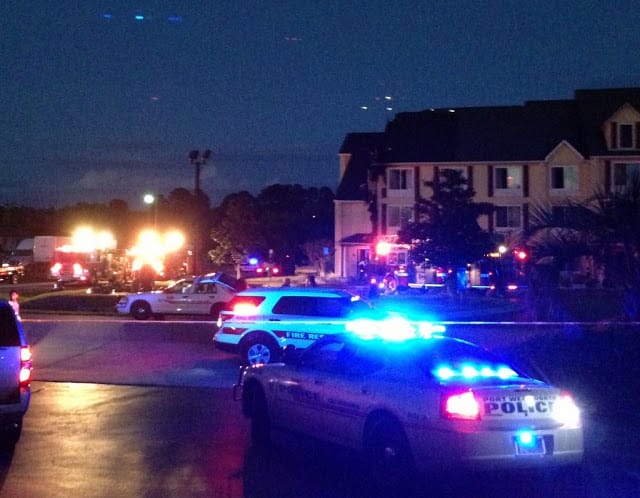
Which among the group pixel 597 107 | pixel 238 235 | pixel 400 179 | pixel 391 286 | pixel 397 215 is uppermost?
pixel 597 107

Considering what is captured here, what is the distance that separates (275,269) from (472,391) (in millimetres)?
56155

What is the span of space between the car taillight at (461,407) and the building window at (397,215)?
165ft

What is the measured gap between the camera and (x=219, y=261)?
67.5 metres

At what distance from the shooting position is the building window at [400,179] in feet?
195

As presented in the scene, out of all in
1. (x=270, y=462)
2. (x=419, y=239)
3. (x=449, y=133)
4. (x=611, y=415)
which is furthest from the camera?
(x=449, y=133)

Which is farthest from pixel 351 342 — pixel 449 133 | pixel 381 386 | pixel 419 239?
pixel 449 133

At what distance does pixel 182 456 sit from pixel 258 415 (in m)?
1.23

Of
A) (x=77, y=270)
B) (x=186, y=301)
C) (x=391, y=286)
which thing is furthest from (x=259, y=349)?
(x=77, y=270)

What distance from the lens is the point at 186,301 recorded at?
30953 mm

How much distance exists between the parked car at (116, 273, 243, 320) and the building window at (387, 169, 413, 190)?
2966 centimetres

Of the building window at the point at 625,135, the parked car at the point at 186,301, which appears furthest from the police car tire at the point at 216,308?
the building window at the point at 625,135

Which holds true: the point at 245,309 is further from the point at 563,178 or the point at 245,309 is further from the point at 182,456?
the point at 563,178

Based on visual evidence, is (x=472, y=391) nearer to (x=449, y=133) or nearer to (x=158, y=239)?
(x=158, y=239)

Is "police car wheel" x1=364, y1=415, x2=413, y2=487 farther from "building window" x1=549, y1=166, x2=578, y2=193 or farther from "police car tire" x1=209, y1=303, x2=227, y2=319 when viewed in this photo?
"building window" x1=549, y1=166, x2=578, y2=193
